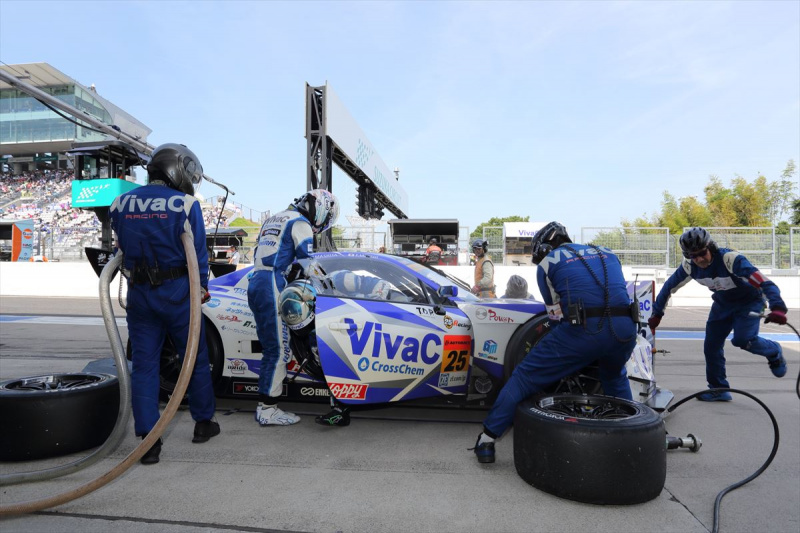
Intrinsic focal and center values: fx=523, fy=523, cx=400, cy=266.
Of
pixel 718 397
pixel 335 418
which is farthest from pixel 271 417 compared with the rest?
pixel 718 397

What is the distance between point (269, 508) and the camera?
263 cm

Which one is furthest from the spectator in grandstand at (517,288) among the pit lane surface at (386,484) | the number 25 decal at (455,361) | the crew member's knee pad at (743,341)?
the crew member's knee pad at (743,341)

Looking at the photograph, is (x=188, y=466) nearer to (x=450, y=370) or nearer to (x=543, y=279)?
(x=450, y=370)

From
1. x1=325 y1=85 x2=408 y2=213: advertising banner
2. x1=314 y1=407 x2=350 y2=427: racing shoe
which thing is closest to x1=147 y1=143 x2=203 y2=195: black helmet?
x1=314 y1=407 x2=350 y2=427: racing shoe

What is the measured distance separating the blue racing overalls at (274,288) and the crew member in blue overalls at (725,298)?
9.76ft

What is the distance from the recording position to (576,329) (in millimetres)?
3109

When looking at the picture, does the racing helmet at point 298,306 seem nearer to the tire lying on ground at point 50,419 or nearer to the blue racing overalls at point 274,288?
the blue racing overalls at point 274,288

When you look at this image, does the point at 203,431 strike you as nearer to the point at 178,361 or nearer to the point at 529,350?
the point at 178,361

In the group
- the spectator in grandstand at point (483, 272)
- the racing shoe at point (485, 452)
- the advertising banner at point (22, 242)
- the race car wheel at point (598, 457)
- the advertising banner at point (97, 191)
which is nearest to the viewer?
the race car wheel at point (598, 457)

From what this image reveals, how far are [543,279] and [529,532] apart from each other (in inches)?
59.0

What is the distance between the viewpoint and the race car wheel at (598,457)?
2.61 metres

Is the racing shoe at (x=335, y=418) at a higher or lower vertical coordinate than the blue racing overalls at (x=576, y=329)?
lower

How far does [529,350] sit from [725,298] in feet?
8.06

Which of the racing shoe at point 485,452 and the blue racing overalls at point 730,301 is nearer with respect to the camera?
the racing shoe at point 485,452
